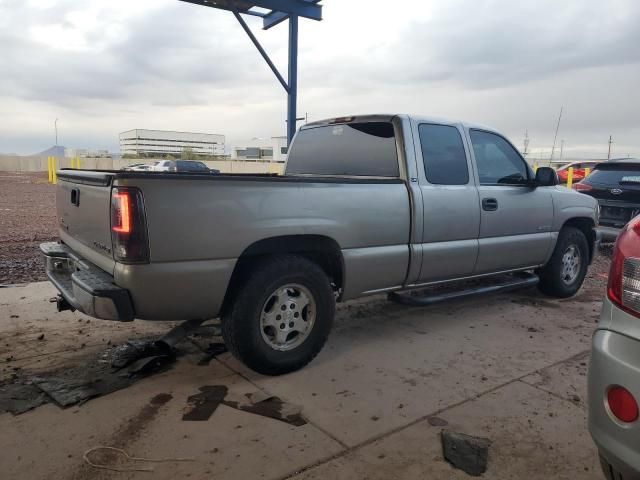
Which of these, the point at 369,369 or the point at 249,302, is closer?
the point at 249,302

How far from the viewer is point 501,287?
16.9ft

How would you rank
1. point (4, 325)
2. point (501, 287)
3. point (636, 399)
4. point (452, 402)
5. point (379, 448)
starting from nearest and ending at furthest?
point (636, 399), point (379, 448), point (452, 402), point (4, 325), point (501, 287)

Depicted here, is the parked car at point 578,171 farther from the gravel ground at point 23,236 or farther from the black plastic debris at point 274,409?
the black plastic debris at point 274,409

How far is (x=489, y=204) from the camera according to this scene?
4758mm

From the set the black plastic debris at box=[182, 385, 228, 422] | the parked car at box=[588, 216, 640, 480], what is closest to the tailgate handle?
the black plastic debris at box=[182, 385, 228, 422]

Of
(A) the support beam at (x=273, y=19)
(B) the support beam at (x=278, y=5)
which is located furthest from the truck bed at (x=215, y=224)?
(A) the support beam at (x=273, y=19)

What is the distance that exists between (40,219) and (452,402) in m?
11.3

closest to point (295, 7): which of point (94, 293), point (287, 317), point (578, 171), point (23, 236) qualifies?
point (287, 317)

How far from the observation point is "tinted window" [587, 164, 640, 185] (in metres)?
8.23

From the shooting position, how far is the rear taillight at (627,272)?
74.8 inches

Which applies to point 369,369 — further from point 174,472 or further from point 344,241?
point 174,472

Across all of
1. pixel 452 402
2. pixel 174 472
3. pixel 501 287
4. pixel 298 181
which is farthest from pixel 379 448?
pixel 501 287

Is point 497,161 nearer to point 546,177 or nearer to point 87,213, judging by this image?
point 546,177

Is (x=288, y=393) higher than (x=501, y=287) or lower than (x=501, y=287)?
lower
